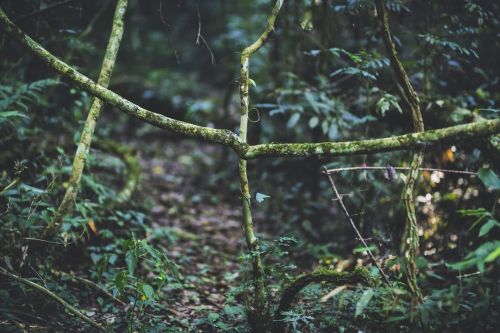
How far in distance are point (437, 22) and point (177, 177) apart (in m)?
5.26

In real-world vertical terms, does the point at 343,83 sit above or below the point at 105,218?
above

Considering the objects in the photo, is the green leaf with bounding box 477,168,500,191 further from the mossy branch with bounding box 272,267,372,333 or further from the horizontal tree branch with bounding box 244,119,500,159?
the mossy branch with bounding box 272,267,372,333

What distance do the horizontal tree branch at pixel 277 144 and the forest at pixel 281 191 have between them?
1 cm

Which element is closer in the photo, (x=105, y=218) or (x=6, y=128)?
(x=105, y=218)

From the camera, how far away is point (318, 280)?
2.56 m

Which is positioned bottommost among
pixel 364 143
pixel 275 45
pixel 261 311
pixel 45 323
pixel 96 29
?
pixel 45 323

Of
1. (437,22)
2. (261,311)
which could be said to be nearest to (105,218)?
(261,311)


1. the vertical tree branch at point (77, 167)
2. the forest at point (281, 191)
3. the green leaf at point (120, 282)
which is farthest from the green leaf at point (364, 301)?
the vertical tree branch at point (77, 167)

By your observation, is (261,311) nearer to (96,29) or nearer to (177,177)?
(177,177)

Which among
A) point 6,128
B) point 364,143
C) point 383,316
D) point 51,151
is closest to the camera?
point 364,143

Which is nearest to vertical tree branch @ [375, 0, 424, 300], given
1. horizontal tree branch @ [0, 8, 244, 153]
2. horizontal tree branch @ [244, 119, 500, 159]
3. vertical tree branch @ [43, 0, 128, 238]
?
horizontal tree branch @ [244, 119, 500, 159]

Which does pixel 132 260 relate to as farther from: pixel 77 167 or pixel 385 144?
pixel 385 144

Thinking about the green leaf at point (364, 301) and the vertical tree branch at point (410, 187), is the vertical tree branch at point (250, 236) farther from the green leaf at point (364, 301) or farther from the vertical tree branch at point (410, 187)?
the vertical tree branch at point (410, 187)

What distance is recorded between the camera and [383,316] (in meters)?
2.78
